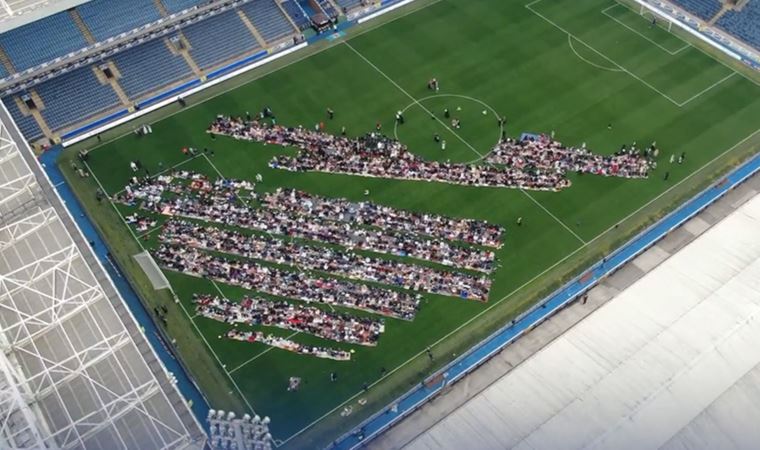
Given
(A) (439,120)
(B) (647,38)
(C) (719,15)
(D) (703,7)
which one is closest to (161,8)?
(A) (439,120)

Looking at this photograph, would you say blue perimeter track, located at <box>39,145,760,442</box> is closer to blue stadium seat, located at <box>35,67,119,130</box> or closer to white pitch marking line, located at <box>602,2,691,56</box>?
blue stadium seat, located at <box>35,67,119,130</box>

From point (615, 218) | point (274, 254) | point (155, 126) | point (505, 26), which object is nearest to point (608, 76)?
point (505, 26)

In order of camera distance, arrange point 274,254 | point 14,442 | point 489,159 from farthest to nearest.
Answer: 1. point 489,159
2. point 274,254
3. point 14,442

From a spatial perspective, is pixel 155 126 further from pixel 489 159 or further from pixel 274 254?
pixel 489 159

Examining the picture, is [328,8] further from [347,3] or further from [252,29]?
[252,29]

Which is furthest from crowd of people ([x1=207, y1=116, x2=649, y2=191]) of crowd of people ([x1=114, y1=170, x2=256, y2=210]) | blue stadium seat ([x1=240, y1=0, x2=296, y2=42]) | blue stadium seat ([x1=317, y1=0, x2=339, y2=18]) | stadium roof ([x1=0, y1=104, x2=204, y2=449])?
stadium roof ([x1=0, y1=104, x2=204, y2=449])

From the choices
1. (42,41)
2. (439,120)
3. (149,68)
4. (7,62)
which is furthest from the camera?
(149,68)

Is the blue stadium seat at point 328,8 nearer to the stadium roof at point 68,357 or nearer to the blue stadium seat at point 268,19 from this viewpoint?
the blue stadium seat at point 268,19
